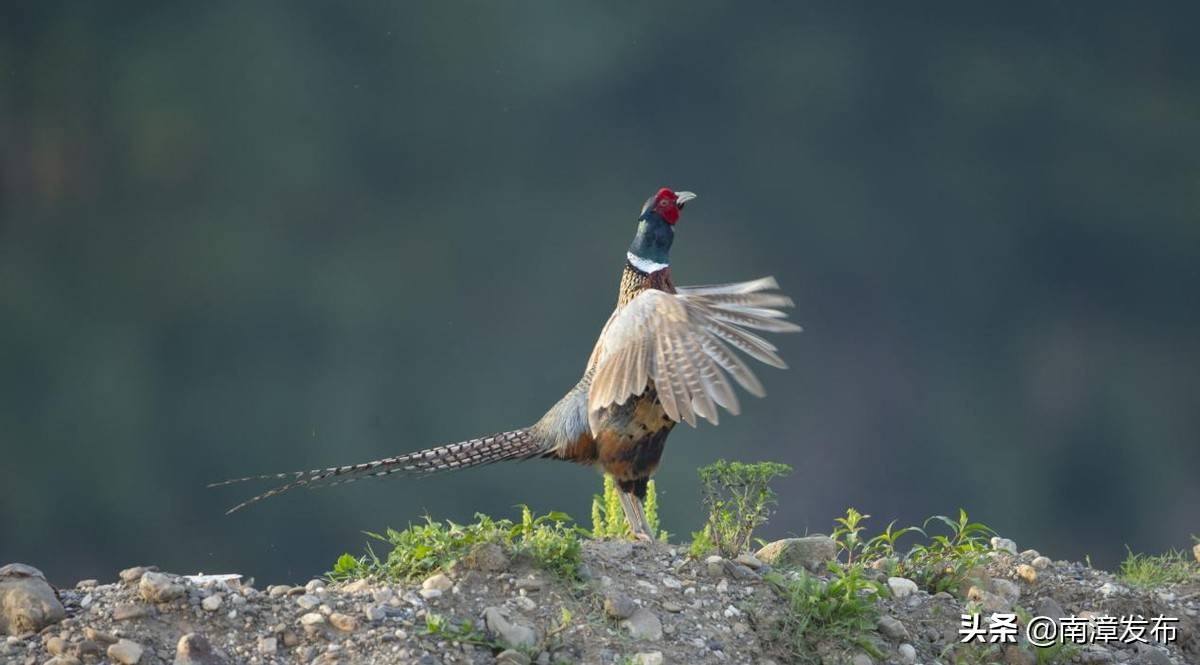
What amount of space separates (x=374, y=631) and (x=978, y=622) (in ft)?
8.56

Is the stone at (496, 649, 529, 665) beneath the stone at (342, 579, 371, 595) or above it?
beneath

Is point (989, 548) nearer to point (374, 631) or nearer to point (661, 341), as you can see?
point (661, 341)

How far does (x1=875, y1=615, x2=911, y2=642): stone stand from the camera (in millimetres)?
5910

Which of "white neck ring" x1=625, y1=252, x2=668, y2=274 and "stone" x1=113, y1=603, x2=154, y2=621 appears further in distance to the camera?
"white neck ring" x1=625, y1=252, x2=668, y2=274

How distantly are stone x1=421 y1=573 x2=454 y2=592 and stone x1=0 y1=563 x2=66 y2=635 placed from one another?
4.40 ft

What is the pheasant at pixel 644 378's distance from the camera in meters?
6.26

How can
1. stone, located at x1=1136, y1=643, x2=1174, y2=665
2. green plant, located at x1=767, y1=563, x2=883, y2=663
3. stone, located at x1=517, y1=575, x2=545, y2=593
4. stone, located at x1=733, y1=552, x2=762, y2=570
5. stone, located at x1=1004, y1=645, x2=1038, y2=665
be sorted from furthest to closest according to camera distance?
1. stone, located at x1=1136, y1=643, x2=1174, y2=665
2. stone, located at x1=733, y1=552, x2=762, y2=570
3. stone, located at x1=1004, y1=645, x2=1038, y2=665
4. green plant, located at x1=767, y1=563, x2=883, y2=663
5. stone, located at x1=517, y1=575, x2=545, y2=593

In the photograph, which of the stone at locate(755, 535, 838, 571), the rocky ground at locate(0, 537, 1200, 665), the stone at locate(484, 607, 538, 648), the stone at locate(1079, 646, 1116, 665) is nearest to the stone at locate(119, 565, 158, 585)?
the rocky ground at locate(0, 537, 1200, 665)

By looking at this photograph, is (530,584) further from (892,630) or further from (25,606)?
(25,606)

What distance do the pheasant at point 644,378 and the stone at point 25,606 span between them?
124 centimetres

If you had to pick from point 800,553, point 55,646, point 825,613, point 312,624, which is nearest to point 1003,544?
point 800,553

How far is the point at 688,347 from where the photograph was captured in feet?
20.9

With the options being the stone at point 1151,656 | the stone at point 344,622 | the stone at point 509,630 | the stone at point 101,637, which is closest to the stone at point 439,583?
the stone at point 509,630

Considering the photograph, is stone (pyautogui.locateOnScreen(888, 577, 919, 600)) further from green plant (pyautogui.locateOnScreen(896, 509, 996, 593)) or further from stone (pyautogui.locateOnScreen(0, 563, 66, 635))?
stone (pyautogui.locateOnScreen(0, 563, 66, 635))
